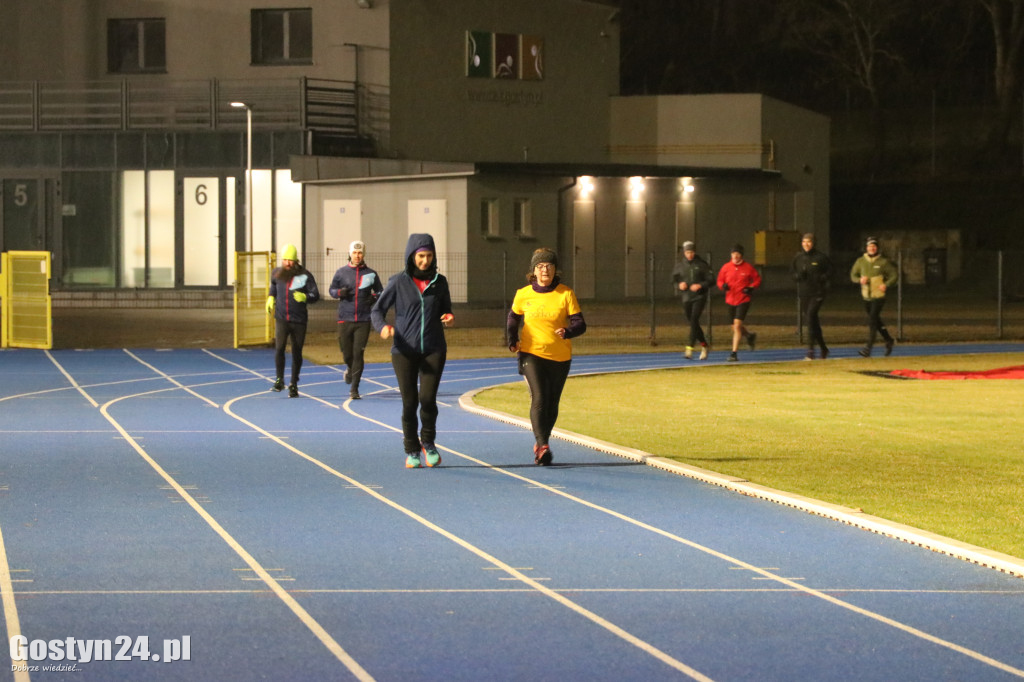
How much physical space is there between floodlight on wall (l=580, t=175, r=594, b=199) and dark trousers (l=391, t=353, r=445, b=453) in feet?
105

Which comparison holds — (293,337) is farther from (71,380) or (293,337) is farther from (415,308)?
(415,308)

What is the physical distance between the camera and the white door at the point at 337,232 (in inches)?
1661

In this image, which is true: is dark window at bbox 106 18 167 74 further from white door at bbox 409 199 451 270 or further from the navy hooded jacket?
the navy hooded jacket

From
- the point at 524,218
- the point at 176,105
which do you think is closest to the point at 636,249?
the point at 524,218

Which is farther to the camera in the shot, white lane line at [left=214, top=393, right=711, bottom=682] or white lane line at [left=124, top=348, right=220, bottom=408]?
white lane line at [left=124, top=348, right=220, bottom=408]

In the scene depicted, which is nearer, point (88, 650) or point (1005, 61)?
point (88, 650)

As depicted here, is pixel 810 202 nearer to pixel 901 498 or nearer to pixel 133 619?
pixel 901 498

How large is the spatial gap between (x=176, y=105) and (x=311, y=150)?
15.4ft

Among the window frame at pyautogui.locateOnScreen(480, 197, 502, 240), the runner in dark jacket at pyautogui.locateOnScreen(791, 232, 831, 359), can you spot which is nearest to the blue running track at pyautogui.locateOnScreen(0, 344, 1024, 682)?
the runner in dark jacket at pyautogui.locateOnScreen(791, 232, 831, 359)

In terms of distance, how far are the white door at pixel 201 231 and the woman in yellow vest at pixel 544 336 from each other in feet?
104

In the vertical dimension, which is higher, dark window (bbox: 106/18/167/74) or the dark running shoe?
dark window (bbox: 106/18/167/74)

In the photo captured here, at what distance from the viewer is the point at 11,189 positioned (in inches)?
1729

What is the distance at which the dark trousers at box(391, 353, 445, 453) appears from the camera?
13.0m

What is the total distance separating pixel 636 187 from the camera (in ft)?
153
